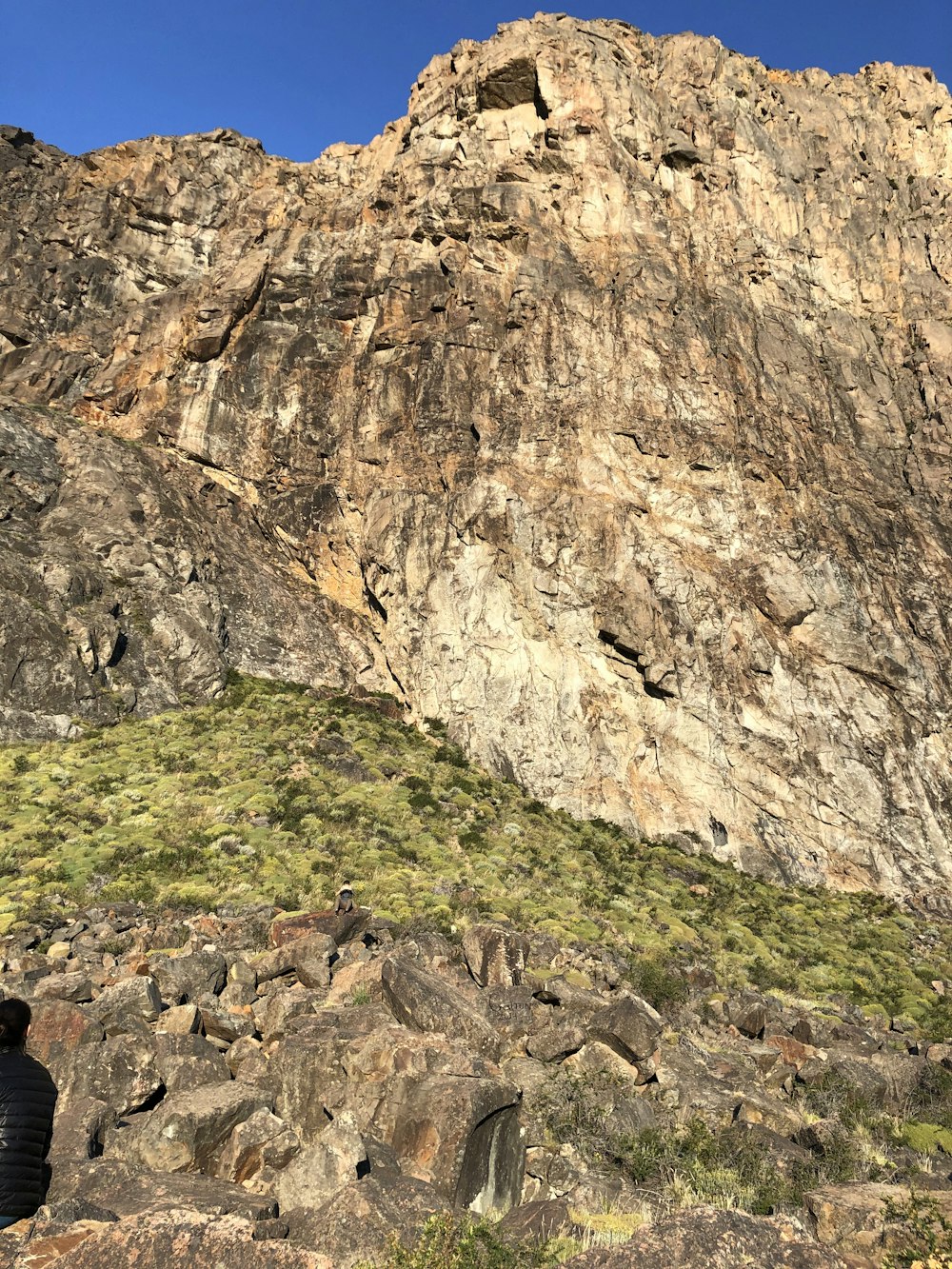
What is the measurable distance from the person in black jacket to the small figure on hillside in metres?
10.5

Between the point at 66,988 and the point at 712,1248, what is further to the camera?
the point at 66,988

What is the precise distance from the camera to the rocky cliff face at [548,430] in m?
29.3

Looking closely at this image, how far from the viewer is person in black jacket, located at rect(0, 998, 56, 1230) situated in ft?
17.3

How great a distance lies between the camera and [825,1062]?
43.5ft

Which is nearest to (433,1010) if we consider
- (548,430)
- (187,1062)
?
(187,1062)

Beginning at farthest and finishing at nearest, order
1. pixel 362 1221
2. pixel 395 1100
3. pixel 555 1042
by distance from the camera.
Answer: pixel 555 1042
pixel 395 1100
pixel 362 1221

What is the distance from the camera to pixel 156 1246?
5.63m

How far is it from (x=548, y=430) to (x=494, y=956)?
25.0 m

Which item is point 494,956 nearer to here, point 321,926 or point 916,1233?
point 321,926

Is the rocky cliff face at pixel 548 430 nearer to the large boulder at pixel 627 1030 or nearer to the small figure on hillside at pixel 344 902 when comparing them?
the small figure on hillside at pixel 344 902

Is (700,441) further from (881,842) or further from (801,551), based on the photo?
(881,842)

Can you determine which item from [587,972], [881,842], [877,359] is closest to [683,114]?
[877,359]

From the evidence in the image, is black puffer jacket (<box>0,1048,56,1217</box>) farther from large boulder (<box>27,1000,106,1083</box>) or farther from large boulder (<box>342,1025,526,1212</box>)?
large boulder (<box>27,1000,106,1083</box>)

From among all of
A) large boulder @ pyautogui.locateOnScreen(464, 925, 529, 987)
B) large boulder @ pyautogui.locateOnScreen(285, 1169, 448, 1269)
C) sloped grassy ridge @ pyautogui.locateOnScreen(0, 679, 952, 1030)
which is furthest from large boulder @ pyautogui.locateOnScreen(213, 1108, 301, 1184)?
sloped grassy ridge @ pyautogui.locateOnScreen(0, 679, 952, 1030)
